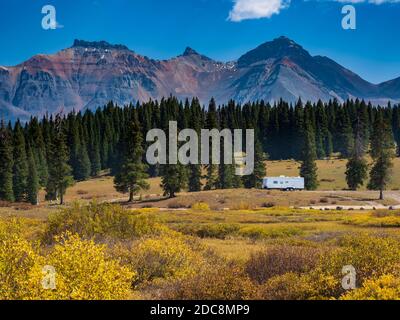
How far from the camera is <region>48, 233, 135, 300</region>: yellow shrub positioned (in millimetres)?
10891

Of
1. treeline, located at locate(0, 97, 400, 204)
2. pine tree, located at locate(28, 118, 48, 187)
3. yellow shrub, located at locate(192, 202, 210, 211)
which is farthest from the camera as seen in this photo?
pine tree, located at locate(28, 118, 48, 187)

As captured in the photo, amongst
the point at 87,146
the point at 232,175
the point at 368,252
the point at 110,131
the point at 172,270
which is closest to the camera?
the point at 368,252

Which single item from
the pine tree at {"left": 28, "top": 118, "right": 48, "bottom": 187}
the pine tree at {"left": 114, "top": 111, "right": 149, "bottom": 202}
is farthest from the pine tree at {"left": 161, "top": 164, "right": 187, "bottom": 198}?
the pine tree at {"left": 28, "top": 118, "right": 48, "bottom": 187}

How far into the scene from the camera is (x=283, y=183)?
86.3m

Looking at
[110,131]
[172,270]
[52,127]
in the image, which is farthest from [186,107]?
[172,270]

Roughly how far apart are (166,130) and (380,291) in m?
100.0

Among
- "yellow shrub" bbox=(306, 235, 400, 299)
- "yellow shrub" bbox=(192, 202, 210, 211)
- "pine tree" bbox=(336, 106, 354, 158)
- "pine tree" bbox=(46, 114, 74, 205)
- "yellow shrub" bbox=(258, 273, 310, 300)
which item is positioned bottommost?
"yellow shrub" bbox=(192, 202, 210, 211)

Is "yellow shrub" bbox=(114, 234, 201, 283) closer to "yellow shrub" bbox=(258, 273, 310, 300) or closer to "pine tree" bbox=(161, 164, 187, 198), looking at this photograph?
"yellow shrub" bbox=(258, 273, 310, 300)

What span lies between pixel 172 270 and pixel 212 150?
259 feet

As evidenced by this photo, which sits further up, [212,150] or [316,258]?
[212,150]

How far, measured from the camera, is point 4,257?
12.5 metres

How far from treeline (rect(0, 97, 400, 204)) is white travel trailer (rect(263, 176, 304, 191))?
420 centimetres

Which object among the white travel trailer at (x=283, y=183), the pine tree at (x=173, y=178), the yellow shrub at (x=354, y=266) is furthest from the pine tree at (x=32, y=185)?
the yellow shrub at (x=354, y=266)

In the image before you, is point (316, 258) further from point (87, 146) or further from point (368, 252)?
point (87, 146)
